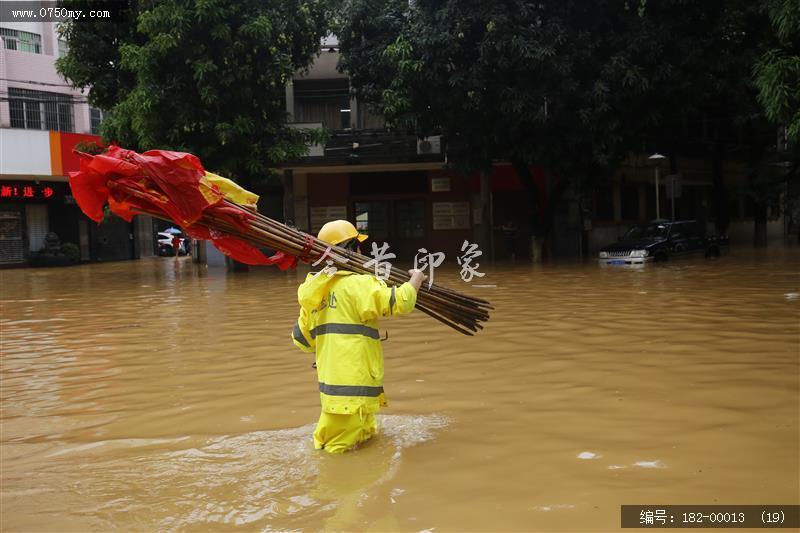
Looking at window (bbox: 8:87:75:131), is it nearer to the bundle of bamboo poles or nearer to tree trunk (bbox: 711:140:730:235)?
tree trunk (bbox: 711:140:730:235)

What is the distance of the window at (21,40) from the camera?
2950 cm

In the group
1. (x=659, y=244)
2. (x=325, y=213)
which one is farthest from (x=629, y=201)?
(x=325, y=213)

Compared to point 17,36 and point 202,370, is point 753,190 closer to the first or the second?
point 202,370

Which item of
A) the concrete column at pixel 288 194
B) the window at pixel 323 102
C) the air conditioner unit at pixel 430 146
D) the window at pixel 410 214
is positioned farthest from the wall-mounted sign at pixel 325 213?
the air conditioner unit at pixel 430 146

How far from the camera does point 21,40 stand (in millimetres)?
30078

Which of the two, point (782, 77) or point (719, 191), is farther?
point (719, 191)

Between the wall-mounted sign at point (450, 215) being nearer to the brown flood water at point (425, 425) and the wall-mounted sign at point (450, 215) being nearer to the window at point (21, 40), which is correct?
the brown flood water at point (425, 425)

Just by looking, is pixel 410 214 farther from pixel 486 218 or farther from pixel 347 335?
pixel 347 335

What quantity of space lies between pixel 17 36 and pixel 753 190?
2817 centimetres

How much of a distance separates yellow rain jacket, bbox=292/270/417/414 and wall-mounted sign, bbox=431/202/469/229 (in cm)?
2261

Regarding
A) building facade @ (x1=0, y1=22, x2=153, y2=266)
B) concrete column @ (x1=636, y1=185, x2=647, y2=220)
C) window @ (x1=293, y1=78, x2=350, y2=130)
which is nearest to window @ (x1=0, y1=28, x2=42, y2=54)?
building facade @ (x1=0, y1=22, x2=153, y2=266)

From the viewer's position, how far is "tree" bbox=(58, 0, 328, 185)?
58.9ft

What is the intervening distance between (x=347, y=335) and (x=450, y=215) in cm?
2277

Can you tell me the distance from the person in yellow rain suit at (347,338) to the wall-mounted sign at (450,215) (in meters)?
22.5
